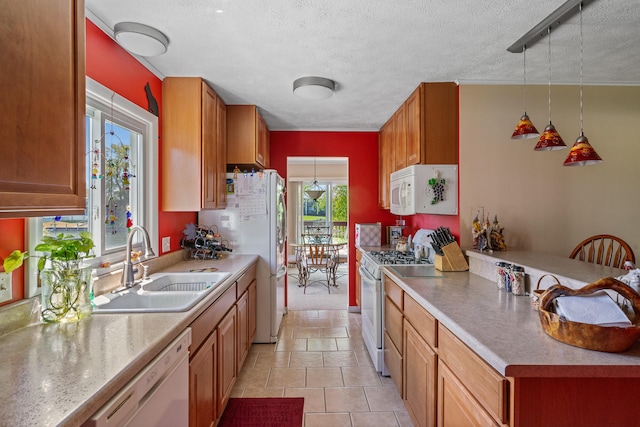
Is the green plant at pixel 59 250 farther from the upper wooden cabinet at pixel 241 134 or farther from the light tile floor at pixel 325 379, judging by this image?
the upper wooden cabinet at pixel 241 134

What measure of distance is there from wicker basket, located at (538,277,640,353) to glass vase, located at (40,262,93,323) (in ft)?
6.01

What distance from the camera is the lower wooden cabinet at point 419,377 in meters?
1.58

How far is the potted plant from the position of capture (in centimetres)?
128

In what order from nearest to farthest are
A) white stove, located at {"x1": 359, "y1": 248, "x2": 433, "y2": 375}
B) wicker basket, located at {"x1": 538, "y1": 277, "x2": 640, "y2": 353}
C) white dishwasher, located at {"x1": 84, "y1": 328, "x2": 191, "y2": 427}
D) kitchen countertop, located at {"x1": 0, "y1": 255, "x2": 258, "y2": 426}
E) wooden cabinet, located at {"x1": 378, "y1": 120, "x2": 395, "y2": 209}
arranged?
1. kitchen countertop, located at {"x1": 0, "y1": 255, "x2": 258, "y2": 426}
2. white dishwasher, located at {"x1": 84, "y1": 328, "x2": 191, "y2": 427}
3. wicker basket, located at {"x1": 538, "y1": 277, "x2": 640, "y2": 353}
4. white stove, located at {"x1": 359, "y1": 248, "x2": 433, "y2": 375}
5. wooden cabinet, located at {"x1": 378, "y1": 120, "x2": 395, "y2": 209}

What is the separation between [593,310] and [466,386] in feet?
1.72

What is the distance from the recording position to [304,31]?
188 cm

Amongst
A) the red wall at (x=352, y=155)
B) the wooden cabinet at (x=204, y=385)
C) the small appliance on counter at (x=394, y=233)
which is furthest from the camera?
the red wall at (x=352, y=155)

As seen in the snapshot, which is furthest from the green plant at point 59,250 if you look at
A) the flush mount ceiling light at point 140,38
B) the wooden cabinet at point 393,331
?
the wooden cabinet at point 393,331

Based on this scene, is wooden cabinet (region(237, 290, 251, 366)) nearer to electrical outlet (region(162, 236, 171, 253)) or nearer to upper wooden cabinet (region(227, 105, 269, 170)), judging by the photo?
electrical outlet (region(162, 236, 171, 253))

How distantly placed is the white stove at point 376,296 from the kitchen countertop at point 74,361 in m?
1.58

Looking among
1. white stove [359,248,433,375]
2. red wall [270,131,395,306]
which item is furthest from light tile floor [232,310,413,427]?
red wall [270,131,395,306]

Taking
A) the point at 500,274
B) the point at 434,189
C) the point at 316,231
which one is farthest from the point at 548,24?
the point at 316,231

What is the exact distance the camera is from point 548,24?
1771 millimetres

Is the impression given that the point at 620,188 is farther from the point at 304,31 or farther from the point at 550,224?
the point at 304,31
